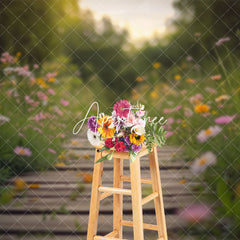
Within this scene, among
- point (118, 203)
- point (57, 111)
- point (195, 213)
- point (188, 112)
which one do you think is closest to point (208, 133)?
point (188, 112)

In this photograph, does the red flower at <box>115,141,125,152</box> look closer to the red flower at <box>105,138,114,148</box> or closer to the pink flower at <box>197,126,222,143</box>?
the red flower at <box>105,138,114,148</box>

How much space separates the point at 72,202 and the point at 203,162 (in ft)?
2.78

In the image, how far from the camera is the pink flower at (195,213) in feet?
7.42

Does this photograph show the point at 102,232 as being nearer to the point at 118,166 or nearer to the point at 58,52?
the point at 118,166

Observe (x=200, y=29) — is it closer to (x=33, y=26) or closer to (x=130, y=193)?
(x=33, y=26)

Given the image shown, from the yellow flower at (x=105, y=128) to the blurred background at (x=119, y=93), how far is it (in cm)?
78

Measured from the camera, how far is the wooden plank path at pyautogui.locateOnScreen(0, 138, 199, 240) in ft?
7.10

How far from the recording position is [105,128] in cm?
152

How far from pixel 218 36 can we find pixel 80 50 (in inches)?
44.0

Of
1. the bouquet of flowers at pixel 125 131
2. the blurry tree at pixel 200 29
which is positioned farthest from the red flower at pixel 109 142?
the blurry tree at pixel 200 29

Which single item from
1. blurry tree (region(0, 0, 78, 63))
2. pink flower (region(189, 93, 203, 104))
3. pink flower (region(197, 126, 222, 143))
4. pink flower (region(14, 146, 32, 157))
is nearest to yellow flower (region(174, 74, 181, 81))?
pink flower (region(189, 93, 203, 104))

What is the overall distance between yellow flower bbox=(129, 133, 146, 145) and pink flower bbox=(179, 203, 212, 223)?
95 cm

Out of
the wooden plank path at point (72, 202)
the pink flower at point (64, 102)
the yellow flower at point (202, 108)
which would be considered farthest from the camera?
the pink flower at point (64, 102)

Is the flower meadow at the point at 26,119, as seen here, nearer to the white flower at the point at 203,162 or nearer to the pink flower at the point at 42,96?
the pink flower at the point at 42,96
